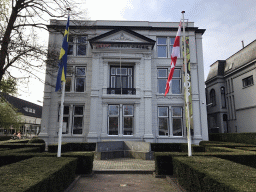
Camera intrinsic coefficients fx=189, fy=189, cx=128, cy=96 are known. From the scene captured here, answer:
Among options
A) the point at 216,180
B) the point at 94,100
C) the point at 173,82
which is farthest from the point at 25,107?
the point at 216,180

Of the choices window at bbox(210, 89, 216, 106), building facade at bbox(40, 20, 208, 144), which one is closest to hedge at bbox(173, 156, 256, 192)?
building facade at bbox(40, 20, 208, 144)

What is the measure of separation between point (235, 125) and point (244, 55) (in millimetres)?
9470

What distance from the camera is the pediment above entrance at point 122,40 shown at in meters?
19.9

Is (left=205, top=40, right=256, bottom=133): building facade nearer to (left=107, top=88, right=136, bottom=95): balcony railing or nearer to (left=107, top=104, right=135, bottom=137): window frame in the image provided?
(left=107, top=88, right=136, bottom=95): balcony railing

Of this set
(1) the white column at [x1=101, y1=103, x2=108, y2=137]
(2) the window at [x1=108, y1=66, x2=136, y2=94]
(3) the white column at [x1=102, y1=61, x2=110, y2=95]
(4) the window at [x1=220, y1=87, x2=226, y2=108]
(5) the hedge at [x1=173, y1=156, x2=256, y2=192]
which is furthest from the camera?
(4) the window at [x1=220, y1=87, x2=226, y2=108]

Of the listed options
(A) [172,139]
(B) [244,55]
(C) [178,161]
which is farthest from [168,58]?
(C) [178,161]

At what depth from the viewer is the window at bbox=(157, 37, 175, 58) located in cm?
2170

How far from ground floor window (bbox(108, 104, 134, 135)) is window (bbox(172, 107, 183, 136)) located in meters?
4.56

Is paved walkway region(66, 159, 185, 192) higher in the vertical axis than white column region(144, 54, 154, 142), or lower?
lower

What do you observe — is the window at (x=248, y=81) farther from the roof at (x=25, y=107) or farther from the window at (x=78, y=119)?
the roof at (x=25, y=107)

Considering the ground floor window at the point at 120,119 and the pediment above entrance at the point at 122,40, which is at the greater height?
the pediment above entrance at the point at 122,40

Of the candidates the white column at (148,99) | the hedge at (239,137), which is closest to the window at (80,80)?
the white column at (148,99)

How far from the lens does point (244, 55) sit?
24938 millimetres

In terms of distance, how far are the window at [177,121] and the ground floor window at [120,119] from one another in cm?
456
